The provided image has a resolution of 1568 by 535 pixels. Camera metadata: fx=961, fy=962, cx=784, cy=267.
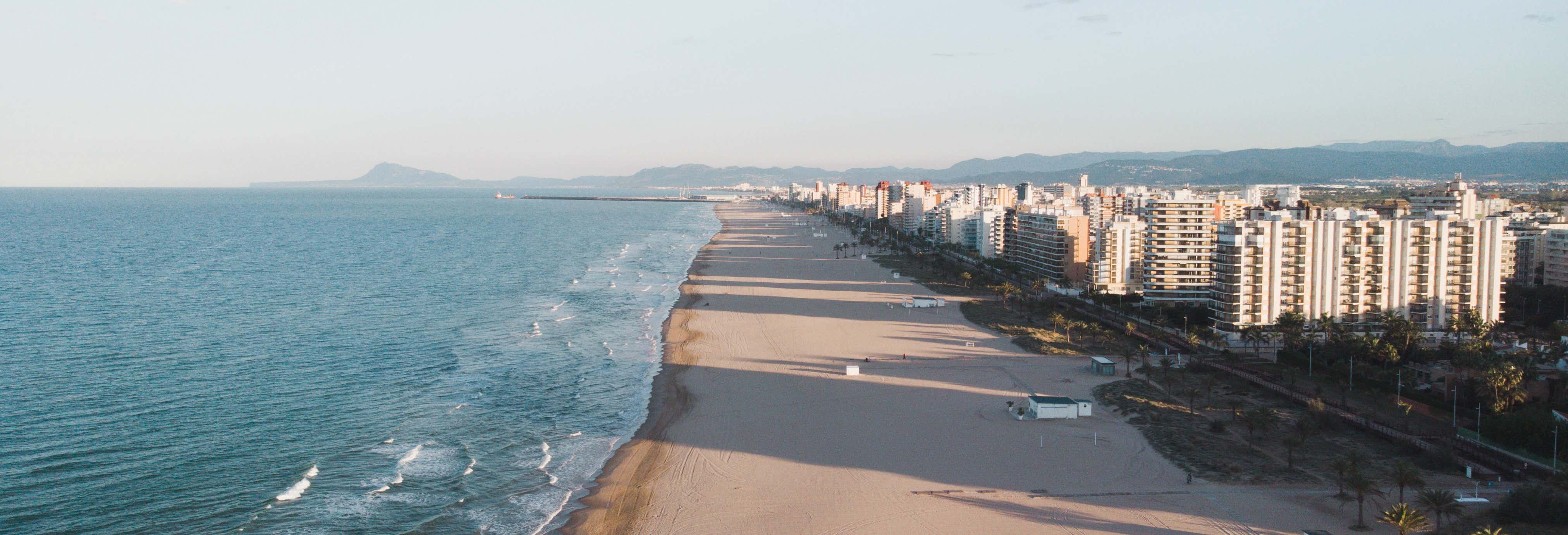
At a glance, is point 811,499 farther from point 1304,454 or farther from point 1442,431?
point 1442,431

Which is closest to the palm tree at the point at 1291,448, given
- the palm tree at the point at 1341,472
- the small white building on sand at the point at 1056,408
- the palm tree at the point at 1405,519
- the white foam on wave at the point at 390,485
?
the palm tree at the point at 1341,472

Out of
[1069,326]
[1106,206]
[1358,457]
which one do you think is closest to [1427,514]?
[1358,457]

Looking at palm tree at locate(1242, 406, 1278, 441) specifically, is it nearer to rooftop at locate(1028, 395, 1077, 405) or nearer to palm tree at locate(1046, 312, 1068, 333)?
rooftop at locate(1028, 395, 1077, 405)

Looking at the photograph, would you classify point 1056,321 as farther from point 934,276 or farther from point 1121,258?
point 934,276

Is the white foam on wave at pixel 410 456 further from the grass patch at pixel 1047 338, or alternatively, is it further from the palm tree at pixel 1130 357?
the grass patch at pixel 1047 338

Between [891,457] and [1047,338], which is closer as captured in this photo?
[891,457]

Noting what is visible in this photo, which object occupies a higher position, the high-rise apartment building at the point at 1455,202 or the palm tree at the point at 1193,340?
the high-rise apartment building at the point at 1455,202

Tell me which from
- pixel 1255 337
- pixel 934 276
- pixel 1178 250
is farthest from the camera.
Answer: pixel 934 276
